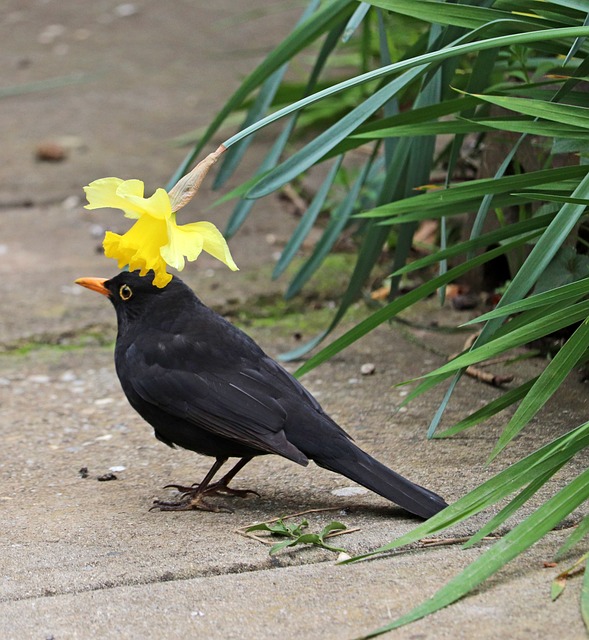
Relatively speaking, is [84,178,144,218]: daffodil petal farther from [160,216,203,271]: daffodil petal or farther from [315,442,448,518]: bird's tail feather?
[315,442,448,518]: bird's tail feather

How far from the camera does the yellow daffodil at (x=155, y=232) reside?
87.9 inches

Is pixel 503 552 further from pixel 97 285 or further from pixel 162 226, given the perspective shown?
pixel 97 285

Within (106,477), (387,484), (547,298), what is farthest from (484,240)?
(106,477)

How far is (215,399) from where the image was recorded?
291 centimetres

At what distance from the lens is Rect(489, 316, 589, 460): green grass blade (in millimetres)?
A: 2430

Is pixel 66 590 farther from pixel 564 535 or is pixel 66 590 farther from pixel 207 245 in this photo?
pixel 564 535

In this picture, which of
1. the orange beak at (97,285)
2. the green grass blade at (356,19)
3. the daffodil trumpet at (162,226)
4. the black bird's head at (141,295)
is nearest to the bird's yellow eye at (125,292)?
the black bird's head at (141,295)

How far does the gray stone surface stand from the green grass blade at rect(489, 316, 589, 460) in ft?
0.87

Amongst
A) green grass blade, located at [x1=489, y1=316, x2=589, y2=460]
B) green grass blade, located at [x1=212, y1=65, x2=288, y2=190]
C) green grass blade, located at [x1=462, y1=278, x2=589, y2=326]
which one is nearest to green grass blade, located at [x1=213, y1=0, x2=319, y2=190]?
green grass blade, located at [x1=212, y1=65, x2=288, y2=190]

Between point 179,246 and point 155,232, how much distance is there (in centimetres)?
12

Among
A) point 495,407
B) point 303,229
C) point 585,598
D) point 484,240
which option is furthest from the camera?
point 303,229

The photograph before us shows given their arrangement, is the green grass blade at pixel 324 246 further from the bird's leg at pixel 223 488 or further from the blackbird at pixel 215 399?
the bird's leg at pixel 223 488

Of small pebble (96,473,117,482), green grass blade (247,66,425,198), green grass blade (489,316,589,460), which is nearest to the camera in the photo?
green grass blade (489,316,589,460)

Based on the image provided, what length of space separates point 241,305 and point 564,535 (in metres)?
2.46
